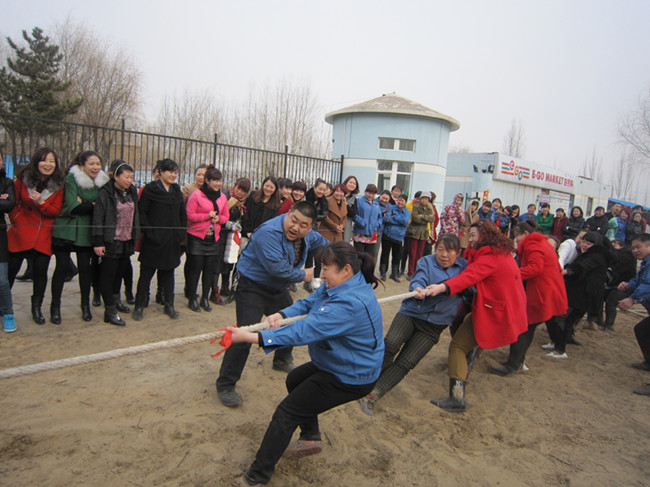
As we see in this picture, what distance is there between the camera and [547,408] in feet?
13.6

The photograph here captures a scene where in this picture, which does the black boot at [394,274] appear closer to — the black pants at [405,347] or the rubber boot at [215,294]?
the rubber boot at [215,294]

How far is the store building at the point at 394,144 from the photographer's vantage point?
16.1 meters

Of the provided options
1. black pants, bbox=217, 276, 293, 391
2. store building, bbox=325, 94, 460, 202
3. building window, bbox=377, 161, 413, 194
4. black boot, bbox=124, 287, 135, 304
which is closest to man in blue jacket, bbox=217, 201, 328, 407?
black pants, bbox=217, 276, 293, 391

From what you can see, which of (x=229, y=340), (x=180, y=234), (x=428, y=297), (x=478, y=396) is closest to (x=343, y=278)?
(x=229, y=340)

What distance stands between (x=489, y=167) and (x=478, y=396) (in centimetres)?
2039

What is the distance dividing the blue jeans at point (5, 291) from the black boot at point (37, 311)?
0.94 feet

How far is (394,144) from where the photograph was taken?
16.3m

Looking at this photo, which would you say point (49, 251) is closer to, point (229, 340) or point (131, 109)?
point (229, 340)

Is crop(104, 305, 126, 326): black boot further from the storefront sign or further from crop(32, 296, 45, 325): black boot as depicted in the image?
the storefront sign

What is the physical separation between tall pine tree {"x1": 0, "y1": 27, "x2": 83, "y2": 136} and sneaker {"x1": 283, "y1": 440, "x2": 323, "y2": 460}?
58.1 feet

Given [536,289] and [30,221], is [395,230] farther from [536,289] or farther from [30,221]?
[30,221]

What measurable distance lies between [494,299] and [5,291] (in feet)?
16.2

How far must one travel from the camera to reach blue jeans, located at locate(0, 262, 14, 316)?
175 inches

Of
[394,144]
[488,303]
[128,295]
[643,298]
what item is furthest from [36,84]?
[643,298]
